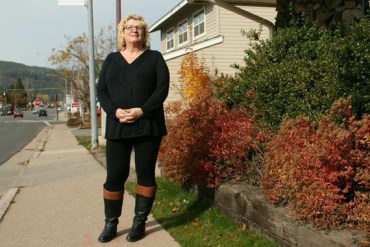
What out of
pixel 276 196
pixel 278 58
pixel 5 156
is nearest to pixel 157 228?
pixel 276 196

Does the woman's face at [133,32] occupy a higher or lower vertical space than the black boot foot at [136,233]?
higher

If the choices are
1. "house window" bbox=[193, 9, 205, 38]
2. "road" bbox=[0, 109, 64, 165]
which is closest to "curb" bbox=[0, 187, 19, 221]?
"road" bbox=[0, 109, 64, 165]

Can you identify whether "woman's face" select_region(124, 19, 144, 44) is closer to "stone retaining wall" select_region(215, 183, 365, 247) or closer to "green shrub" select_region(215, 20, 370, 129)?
"green shrub" select_region(215, 20, 370, 129)

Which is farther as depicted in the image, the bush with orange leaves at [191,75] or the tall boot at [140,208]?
the bush with orange leaves at [191,75]

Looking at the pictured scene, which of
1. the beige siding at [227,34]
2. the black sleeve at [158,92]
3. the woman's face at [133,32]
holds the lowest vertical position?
the black sleeve at [158,92]

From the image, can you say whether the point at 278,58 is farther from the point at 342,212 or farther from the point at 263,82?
the point at 342,212

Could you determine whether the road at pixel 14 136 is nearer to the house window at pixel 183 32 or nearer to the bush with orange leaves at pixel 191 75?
the bush with orange leaves at pixel 191 75

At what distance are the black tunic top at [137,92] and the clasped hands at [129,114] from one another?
4cm

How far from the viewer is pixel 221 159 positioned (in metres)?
5.36

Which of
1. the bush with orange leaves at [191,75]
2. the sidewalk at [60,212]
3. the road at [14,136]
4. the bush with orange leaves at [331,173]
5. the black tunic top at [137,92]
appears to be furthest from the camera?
the road at [14,136]

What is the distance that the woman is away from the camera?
4250 millimetres

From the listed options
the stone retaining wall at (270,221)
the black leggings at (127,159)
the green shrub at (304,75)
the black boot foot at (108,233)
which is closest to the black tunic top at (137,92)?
the black leggings at (127,159)

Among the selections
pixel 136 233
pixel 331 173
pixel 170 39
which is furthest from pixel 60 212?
pixel 170 39

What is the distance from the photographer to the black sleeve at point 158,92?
13.8 feet
